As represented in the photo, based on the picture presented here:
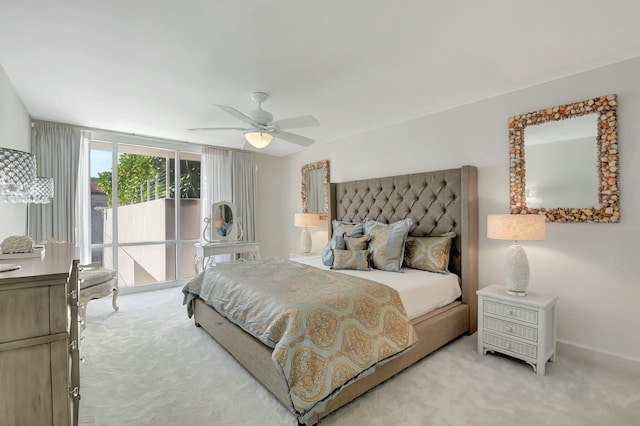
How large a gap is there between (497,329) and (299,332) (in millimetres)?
1841

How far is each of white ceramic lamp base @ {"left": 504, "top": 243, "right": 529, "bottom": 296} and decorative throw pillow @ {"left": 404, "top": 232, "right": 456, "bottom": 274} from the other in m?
0.59

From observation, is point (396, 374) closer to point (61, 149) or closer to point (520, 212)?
point (520, 212)

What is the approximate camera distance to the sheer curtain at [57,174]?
386cm

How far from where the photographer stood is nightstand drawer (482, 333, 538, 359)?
93.9 inches

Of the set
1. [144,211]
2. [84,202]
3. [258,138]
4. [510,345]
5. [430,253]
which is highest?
[258,138]

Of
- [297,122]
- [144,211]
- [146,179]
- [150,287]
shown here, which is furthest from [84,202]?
[297,122]

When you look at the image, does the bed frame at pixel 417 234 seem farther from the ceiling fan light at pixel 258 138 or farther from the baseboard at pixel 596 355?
the ceiling fan light at pixel 258 138

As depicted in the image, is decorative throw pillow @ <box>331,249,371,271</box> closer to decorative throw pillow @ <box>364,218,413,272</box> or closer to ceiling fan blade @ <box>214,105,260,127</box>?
decorative throw pillow @ <box>364,218,413,272</box>

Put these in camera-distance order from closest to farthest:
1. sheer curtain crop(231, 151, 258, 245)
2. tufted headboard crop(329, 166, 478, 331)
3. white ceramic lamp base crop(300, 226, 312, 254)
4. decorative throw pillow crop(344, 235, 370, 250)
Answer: tufted headboard crop(329, 166, 478, 331), decorative throw pillow crop(344, 235, 370, 250), white ceramic lamp base crop(300, 226, 312, 254), sheer curtain crop(231, 151, 258, 245)

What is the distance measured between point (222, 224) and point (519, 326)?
170 inches

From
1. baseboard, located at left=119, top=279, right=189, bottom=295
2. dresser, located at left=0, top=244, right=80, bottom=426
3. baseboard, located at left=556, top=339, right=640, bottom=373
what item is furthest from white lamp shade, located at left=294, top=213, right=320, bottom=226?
dresser, located at left=0, top=244, right=80, bottom=426

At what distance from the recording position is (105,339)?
3006mm

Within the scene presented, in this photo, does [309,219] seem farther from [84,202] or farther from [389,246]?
[84,202]

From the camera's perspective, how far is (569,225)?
2.63 metres
